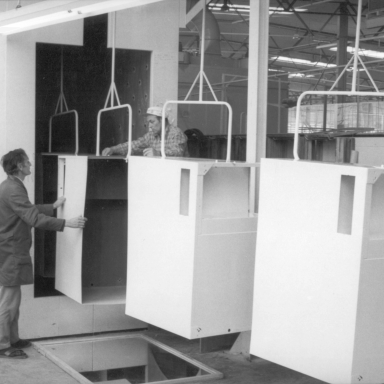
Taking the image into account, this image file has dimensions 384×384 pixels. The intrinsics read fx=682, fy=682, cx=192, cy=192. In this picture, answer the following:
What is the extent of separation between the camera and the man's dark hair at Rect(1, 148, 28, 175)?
203 inches

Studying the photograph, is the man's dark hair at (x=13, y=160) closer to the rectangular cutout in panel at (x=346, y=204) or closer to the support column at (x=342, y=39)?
the rectangular cutout in panel at (x=346, y=204)

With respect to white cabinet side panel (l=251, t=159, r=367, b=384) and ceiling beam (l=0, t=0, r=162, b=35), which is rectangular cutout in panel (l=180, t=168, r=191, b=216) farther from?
ceiling beam (l=0, t=0, r=162, b=35)

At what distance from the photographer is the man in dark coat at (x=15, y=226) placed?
509cm

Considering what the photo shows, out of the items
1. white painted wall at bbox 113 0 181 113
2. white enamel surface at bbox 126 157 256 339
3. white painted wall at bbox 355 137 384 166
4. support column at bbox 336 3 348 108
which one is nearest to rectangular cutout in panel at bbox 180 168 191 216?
white enamel surface at bbox 126 157 256 339

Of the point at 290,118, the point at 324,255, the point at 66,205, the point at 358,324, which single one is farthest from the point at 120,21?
the point at 290,118

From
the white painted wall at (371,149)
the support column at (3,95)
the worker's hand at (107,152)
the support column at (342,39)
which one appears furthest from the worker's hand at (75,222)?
the support column at (342,39)

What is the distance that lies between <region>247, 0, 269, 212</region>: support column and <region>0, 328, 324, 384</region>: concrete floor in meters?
1.25

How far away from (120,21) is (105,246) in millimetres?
1943

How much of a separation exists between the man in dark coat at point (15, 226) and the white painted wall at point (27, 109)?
44 cm

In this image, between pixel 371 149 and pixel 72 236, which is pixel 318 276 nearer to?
pixel 72 236

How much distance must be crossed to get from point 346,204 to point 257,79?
1.64 meters

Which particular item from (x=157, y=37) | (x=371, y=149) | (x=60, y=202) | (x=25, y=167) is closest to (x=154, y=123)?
(x=157, y=37)

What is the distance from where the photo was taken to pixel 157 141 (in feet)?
18.5

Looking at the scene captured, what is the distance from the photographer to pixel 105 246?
601 centimetres
